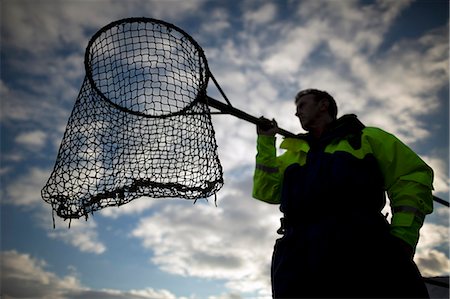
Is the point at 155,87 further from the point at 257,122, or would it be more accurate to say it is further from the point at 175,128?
the point at 257,122

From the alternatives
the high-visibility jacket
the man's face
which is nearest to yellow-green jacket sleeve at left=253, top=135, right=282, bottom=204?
the high-visibility jacket

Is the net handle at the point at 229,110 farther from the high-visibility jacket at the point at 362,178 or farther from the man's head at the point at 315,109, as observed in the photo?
the high-visibility jacket at the point at 362,178

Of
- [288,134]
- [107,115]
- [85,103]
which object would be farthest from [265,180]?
[85,103]

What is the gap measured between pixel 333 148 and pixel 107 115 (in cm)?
219

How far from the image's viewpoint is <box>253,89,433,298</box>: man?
2158 mm

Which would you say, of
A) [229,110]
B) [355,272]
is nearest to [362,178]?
[355,272]

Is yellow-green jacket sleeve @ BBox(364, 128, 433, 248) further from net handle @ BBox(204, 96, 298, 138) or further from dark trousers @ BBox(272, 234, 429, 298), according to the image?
net handle @ BBox(204, 96, 298, 138)

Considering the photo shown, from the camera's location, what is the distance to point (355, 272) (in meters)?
2.15

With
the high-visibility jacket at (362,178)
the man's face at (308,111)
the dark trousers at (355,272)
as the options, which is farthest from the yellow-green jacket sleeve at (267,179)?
the dark trousers at (355,272)

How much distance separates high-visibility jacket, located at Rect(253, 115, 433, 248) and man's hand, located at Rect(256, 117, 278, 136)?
1.81 ft

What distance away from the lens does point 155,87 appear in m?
3.62

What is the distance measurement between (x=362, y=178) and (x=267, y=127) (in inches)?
49.4

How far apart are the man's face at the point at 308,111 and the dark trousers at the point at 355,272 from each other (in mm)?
1234

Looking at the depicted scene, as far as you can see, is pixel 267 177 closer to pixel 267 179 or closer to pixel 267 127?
pixel 267 179
